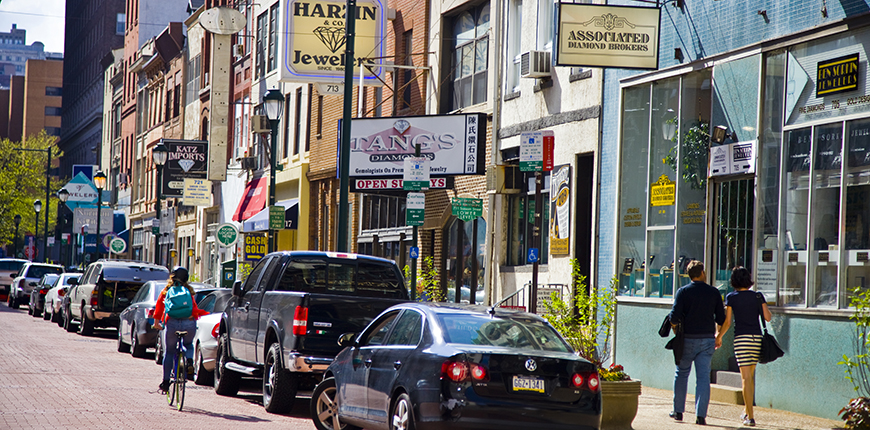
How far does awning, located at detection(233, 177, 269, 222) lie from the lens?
3912 centimetres

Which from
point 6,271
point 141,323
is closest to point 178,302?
point 141,323

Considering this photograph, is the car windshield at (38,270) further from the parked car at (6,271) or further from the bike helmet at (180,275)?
the bike helmet at (180,275)

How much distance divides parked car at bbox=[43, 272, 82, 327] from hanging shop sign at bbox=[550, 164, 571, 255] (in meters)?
14.7

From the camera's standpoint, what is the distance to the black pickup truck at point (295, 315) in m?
12.8

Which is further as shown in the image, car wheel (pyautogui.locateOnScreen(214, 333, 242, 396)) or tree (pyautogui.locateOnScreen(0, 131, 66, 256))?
tree (pyautogui.locateOnScreen(0, 131, 66, 256))

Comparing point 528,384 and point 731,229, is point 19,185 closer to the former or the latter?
point 731,229

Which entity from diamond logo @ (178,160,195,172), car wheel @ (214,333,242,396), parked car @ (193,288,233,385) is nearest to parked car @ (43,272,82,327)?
diamond logo @ (178,160,195,172)

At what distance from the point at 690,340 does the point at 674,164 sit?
4.91 metres

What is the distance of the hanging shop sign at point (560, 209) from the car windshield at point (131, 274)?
973 centimetres

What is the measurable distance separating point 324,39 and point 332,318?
17.3m

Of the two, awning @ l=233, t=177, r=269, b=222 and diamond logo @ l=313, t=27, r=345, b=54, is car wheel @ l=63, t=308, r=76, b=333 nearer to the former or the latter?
diamond logo @ l=313, t=27, r=345, b=54

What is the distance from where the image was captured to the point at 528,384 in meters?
9.27

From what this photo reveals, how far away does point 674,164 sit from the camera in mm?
17219

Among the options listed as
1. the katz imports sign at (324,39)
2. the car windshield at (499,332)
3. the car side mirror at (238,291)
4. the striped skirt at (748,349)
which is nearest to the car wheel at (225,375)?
the car side mirror at (238,291)
